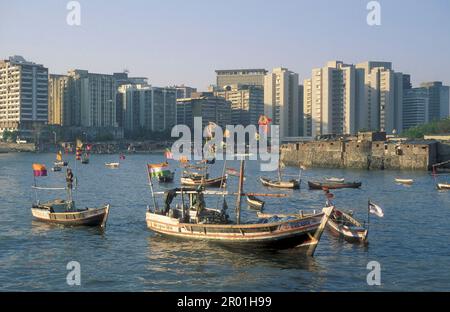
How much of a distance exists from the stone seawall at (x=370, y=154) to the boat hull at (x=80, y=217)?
79889mm

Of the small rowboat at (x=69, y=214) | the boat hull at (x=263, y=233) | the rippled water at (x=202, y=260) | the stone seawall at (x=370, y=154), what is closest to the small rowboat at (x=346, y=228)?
the rippled water at (x=202, y=260)

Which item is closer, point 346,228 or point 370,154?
point 346,228

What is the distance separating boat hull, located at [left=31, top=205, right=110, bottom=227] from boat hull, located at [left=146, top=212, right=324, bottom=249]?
8573 millimetres

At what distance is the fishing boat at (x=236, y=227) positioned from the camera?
A: 3288 centimetres

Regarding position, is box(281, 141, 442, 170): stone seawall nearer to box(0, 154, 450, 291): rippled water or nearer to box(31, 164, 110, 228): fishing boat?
box(0, 154, 450, 291): rippled water

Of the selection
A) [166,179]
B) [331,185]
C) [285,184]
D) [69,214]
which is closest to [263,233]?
[69,214]

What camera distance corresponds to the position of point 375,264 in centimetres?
3194

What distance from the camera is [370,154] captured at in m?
117

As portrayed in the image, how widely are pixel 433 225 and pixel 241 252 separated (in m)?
19.3

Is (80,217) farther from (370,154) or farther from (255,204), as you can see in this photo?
(370,154)

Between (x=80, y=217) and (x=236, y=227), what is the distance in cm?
1423

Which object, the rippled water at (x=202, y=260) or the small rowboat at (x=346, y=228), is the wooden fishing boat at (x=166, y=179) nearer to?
the rippled water at (x=202, y=260)
